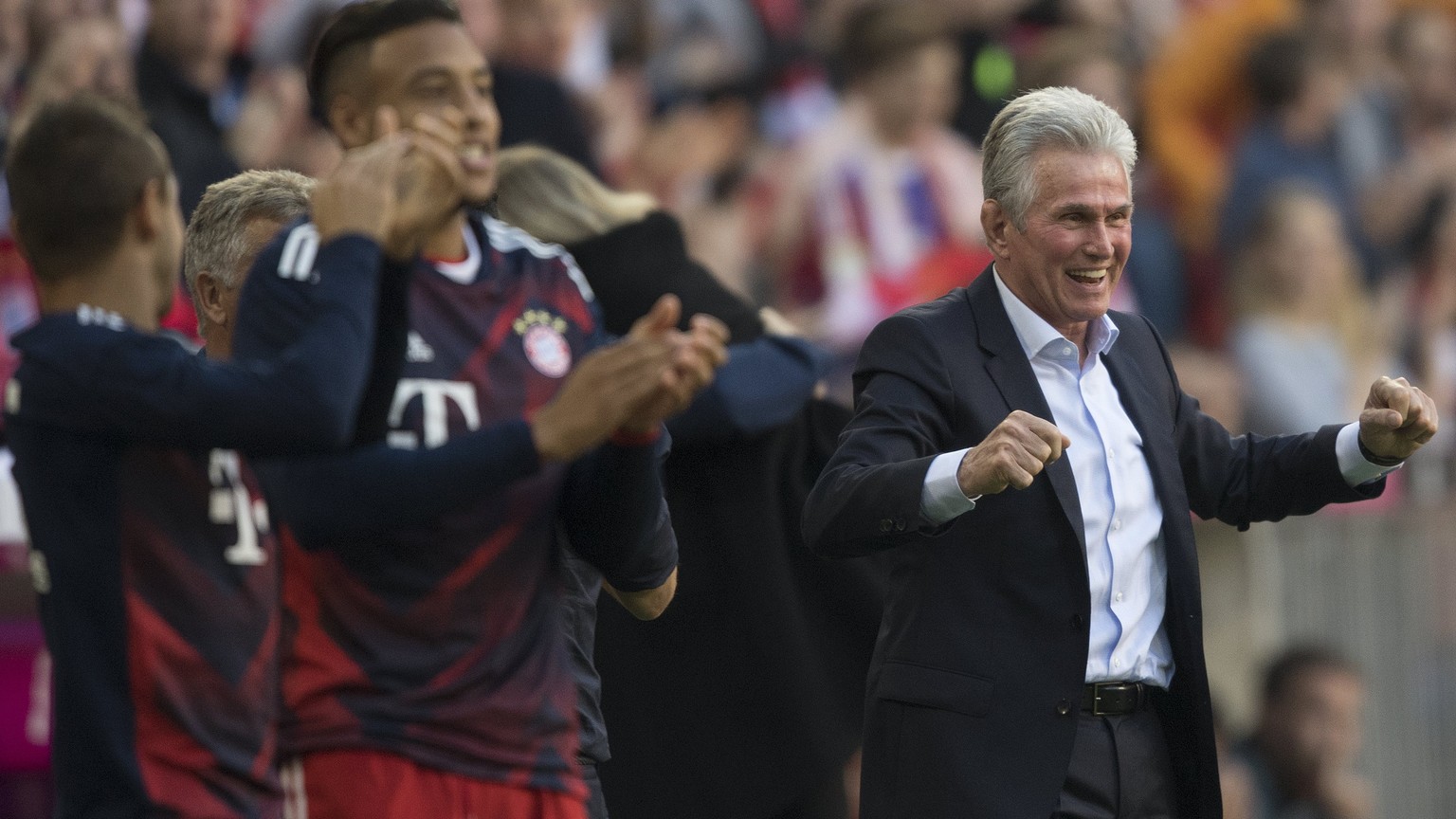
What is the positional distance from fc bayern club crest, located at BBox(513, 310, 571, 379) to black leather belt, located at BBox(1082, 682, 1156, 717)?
1232 mm

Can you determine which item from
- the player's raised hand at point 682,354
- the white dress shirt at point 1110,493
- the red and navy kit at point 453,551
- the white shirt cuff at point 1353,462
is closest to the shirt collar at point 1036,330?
the white dress shirt at point 1110,493

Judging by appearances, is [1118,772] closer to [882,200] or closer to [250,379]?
[250,379]

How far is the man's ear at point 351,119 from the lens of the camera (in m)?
3.10

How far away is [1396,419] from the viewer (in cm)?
375

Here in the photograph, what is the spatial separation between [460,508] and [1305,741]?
6.41 metres

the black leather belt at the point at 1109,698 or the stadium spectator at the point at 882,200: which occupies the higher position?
the stadium spectator at the point at 882,200

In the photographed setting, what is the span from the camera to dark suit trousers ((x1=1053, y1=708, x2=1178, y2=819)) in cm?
366

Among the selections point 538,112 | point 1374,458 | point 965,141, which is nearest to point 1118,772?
point 1374,458

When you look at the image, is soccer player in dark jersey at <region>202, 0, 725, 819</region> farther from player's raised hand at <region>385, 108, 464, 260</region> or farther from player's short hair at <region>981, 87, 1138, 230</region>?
player's short hair at <region>981, 87, 1138, 230</region>

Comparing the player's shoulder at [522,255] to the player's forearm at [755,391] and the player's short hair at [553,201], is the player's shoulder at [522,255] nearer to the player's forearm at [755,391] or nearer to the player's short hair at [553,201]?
the player's forearm at [755,391]

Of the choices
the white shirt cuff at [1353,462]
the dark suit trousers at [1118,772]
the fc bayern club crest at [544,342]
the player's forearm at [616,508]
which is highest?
the fc bayern club crest at [544,342]

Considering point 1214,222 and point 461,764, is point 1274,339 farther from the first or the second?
point 461,764

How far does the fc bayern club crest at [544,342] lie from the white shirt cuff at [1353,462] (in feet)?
5.46

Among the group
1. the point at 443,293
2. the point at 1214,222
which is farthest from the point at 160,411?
the point at 1214,222
